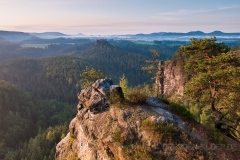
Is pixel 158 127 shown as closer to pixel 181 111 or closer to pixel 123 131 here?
pixel 123 131

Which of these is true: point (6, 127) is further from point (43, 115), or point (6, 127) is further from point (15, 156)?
point (15, 156)

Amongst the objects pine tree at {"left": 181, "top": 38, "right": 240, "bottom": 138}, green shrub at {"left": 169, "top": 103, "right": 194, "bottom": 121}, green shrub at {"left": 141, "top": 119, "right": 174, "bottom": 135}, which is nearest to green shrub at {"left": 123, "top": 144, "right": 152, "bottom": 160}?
green shrub at {"left": 141, "top": 119, "right": 174, "bottom": 135}

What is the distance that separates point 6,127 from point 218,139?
5475 inches

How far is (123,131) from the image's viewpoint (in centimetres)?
1847

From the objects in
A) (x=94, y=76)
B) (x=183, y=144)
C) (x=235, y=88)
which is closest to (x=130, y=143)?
(x=183, y=144)

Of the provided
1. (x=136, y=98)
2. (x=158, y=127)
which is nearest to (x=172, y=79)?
(x=136, y=98)

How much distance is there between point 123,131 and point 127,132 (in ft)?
1.44

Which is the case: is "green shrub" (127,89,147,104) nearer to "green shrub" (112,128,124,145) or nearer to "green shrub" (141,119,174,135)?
"green shrub" (141,119,174,135)

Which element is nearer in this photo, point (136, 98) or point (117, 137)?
point (117, 137)

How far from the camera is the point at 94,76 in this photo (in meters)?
50.8

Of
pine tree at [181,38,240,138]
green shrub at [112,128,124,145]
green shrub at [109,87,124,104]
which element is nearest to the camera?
green shrub at [112,128,124,145]

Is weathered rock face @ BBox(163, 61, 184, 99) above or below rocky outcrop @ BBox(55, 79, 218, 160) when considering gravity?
below

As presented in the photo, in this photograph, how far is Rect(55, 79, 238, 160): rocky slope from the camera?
53.5 feet

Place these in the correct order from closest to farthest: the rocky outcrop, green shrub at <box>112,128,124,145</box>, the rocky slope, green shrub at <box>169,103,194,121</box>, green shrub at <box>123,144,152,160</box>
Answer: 1. green shrub at <box>123,144,152,160</box>
2. the rocky slope
3. the rocky outcrop
4. green shrub at <box>112,128,124,145</box>
5. green shrub at <box>169,103,194,121</box>
